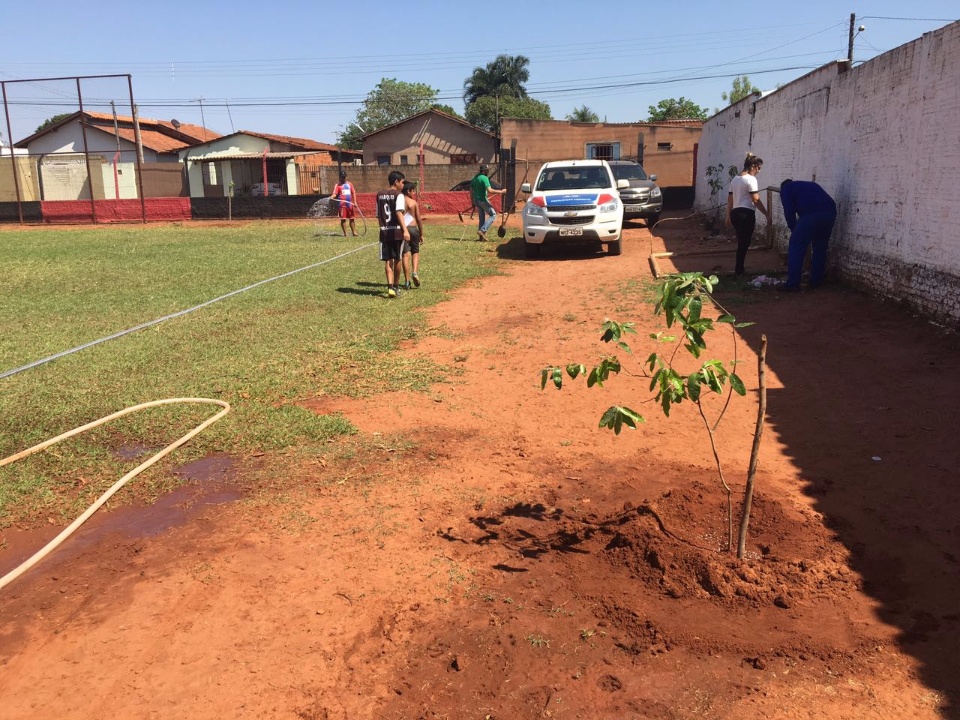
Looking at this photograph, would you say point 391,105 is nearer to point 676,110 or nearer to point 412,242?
point 676,110

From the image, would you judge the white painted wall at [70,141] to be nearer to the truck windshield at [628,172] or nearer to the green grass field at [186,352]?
the green grass field at [186,352]

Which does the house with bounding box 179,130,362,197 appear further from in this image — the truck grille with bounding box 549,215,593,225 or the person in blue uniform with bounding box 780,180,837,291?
the person in blue uniform with bounding box 780,180,837,291

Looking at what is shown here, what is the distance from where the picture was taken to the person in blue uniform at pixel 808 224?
9.80m

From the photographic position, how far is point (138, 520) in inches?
170

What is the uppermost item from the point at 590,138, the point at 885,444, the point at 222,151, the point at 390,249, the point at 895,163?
the point at 222,151

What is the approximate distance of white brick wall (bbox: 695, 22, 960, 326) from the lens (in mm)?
7594

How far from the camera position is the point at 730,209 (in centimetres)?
1143

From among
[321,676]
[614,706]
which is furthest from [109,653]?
[614,706]

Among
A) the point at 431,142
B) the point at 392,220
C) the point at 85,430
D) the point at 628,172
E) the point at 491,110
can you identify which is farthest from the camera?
the point at 491,110

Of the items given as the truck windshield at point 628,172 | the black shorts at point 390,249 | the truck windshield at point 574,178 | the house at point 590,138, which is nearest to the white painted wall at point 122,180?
the house at point 590,138

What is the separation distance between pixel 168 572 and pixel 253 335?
16.8ft

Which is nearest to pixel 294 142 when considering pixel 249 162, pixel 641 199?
pixel 249 162

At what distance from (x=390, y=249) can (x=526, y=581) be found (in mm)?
7698

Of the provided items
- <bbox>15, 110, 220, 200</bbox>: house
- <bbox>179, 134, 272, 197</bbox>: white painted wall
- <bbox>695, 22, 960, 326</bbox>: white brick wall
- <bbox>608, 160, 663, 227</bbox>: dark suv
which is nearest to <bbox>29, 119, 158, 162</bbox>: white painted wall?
<bbox>15, 110, 220, 200</bbox>: house
